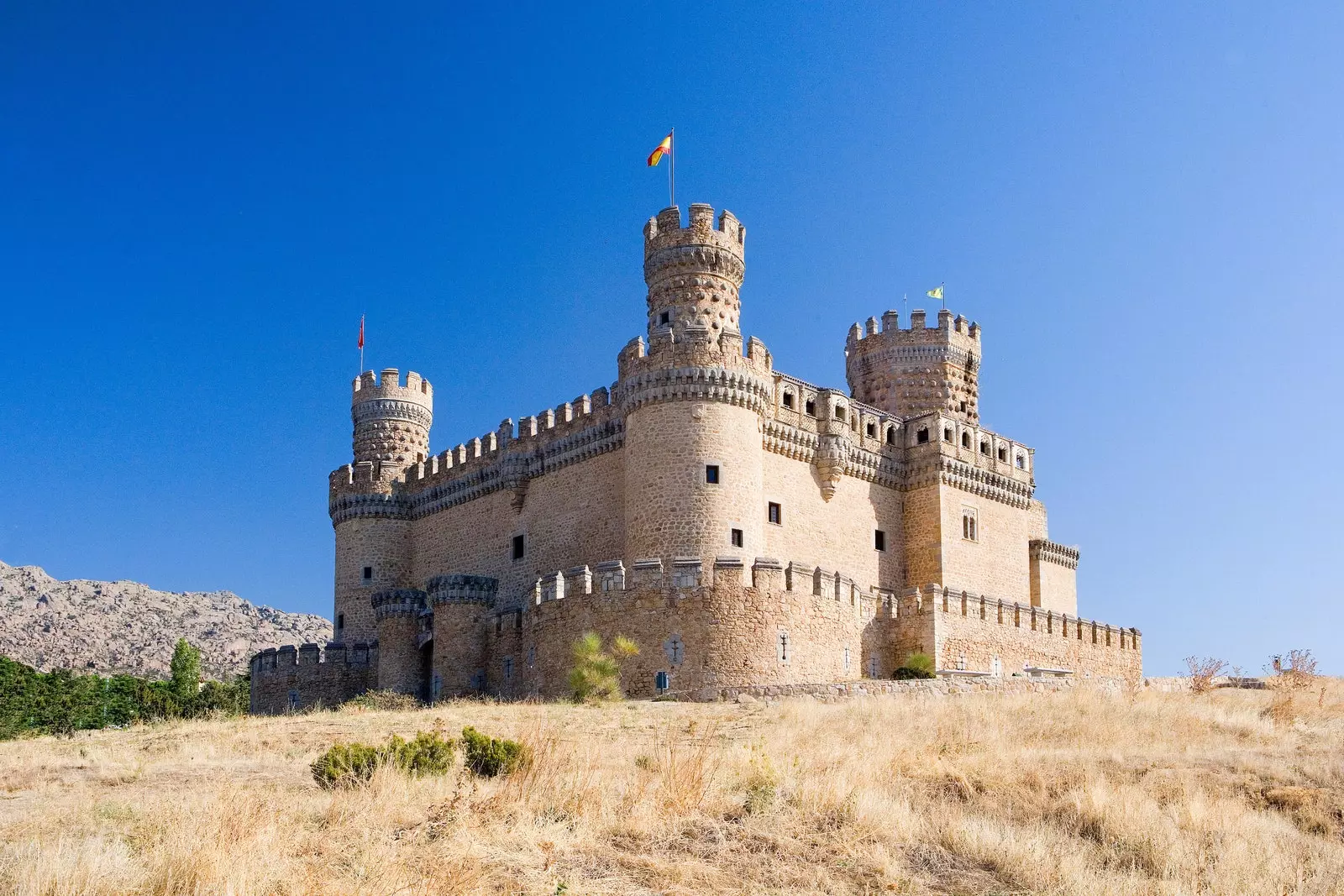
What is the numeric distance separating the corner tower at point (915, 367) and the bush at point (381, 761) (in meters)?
26.7

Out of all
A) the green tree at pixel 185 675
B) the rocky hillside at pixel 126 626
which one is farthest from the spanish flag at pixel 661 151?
the rocky hillside at pixel 126 626

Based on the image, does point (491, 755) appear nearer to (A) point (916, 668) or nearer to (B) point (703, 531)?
(B) point (703, 531)

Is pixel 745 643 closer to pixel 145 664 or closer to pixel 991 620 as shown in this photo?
pixel 991 620

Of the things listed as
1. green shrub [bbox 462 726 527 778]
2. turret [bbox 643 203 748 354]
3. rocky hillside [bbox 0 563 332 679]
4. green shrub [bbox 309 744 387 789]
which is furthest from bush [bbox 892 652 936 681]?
rocky hillside [bbox 0 563 332 679]

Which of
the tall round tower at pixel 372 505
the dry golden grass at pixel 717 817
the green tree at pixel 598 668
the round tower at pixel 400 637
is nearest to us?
the dry golden grass at pixel 717 817

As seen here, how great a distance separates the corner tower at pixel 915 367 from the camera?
3944 centimetres

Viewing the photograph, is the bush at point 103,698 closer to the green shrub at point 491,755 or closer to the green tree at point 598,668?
the green tree at point 598,668

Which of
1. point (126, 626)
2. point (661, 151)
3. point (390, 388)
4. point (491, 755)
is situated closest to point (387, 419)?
point (390, 388)

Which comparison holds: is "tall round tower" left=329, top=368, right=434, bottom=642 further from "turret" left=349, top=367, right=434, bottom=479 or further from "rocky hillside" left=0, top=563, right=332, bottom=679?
"rocky hillside" left=0, top=563, right=332, bottom=679

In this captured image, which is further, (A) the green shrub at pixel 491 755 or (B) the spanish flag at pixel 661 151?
(B) the spanish flag at pixel 661 151

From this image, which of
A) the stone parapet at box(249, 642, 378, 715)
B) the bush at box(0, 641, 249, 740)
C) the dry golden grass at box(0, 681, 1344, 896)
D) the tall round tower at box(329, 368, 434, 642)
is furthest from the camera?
the bush at box(0, 641, 249, 740)

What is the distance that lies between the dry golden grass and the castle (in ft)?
24.3

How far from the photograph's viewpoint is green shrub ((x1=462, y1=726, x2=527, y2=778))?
13.7 m

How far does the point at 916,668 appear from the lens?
28906 mm
